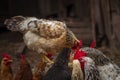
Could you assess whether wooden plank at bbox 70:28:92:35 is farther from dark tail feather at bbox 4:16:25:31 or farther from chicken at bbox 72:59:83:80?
chicken at bbox 72:59:83:80

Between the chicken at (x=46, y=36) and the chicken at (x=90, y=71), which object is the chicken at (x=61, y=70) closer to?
the chicken at (x=90, y=71)

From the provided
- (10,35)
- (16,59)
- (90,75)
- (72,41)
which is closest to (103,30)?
(16,59)

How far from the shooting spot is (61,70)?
4746 millimetres

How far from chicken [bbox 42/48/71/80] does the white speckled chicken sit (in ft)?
1.92

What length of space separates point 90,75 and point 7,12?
306 inches

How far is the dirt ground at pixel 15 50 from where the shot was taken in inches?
321

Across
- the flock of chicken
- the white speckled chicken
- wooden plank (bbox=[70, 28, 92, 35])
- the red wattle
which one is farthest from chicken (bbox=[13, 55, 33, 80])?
wooden plank (bbox=[70, 28, 92, 35])

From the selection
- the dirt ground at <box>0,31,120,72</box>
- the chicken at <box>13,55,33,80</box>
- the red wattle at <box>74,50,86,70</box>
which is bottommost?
the dirt ground at <box>0,31,120,72</box>

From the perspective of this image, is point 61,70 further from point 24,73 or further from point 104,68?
point 24,73

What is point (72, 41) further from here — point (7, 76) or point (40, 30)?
point (7, 76)

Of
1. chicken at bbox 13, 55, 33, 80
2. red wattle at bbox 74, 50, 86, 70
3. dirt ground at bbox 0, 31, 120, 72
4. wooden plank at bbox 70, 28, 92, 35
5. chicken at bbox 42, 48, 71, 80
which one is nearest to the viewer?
chicken at bbox 42, 48, 71, 80

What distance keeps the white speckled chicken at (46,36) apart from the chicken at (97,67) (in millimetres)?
411

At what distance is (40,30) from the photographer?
5.60 m

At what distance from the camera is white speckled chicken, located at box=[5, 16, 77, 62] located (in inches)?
215
